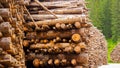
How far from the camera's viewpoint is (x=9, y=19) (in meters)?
10.5

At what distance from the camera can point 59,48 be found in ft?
39.2

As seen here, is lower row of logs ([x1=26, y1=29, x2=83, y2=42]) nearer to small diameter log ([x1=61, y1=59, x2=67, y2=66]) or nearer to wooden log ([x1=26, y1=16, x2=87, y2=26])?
wooden log ([x1=26, y1=16, x2=87, y2=26])

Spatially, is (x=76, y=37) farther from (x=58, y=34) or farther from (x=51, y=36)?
(x=51, y=36)

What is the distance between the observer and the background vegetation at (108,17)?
55353mm

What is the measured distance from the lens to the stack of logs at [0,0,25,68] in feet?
31.8

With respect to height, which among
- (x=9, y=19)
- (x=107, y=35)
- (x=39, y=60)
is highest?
(x=9, y=19)

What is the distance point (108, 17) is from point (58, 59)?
4768cm

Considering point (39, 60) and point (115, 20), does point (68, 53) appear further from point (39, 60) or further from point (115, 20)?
point (115, 20)

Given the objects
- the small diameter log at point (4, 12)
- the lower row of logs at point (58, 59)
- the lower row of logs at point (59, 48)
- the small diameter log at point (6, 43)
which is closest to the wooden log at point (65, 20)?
the lower row of logs at point (59, 48)

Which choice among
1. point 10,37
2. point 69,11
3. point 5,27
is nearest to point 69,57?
point 69,11

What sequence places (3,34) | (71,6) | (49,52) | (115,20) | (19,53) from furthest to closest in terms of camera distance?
(115,20) < (71,6) < (49,52) < (19,53) < (3,34)

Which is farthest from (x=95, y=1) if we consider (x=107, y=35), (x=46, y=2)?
(x=46, y=2)

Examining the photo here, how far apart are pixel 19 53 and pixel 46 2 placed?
2.67m

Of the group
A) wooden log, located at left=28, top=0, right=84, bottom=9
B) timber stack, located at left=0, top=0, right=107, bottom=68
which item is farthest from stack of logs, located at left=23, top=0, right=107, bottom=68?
wooden log, located at left=28, top=0, right=84, bottom=9
